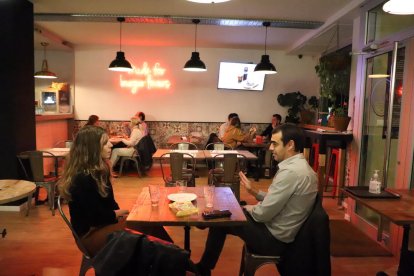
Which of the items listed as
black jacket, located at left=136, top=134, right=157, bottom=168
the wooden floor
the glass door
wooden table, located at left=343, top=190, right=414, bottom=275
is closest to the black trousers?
wooden table, located at left=343, top=190, right=414, bottom=275

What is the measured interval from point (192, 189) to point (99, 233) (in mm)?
889

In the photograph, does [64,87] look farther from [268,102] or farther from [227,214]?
[227,214]

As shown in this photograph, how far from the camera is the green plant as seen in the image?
8367 mm

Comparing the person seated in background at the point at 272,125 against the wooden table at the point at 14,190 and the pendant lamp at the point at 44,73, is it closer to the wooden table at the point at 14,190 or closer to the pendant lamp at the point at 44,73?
the pendant lamp at the point at 44,73

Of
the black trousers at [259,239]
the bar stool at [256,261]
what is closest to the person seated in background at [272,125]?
the black trousers at [259,239]

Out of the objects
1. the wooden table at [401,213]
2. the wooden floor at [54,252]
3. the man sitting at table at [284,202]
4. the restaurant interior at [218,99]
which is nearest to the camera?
the wooden table at [401,213]

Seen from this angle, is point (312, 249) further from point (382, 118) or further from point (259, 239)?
point (382, 118)

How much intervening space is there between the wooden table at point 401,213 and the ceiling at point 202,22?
3089 mm

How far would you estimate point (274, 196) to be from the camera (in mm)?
2256

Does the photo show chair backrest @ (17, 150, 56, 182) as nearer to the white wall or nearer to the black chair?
the black chair

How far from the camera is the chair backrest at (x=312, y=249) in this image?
213cm

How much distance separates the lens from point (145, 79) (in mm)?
8469

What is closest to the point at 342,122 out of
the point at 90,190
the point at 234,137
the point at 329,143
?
the point at 329,143

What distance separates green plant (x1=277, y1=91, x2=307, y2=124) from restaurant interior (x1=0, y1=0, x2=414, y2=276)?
0.03 m
